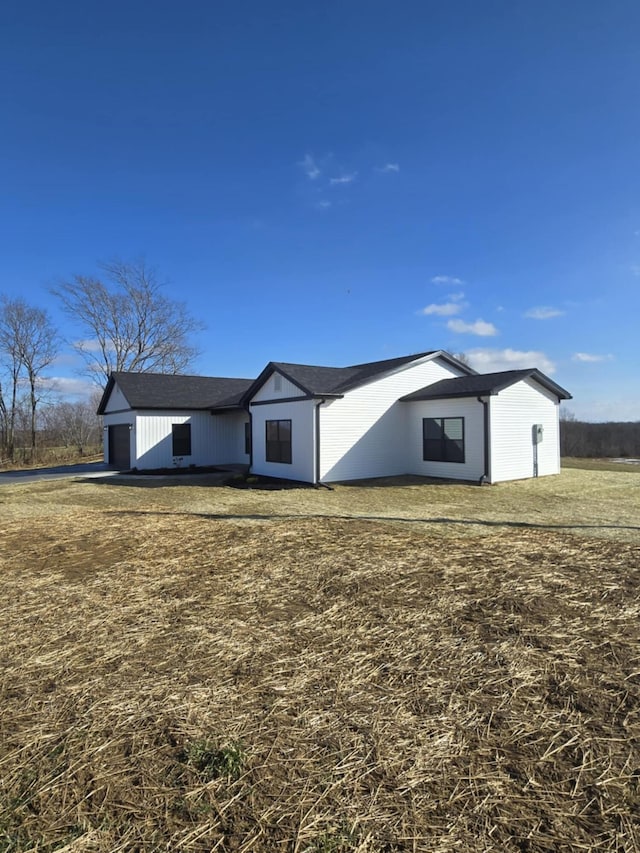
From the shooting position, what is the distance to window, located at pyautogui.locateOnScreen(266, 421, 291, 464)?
16.8 meters

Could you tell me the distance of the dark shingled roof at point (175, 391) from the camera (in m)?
20.9

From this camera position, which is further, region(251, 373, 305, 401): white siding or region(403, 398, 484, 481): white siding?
region(251, 373, 305, 401): white siding

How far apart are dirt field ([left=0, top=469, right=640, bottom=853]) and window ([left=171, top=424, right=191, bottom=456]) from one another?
574 inches

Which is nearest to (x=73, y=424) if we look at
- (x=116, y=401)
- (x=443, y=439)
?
(x=116, y=401)

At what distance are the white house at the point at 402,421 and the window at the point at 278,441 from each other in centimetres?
4

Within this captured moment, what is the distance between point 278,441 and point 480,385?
7098mm

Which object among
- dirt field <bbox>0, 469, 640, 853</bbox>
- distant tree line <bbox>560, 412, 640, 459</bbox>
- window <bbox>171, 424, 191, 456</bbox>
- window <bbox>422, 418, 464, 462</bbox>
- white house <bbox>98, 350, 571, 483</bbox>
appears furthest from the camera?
distant tree line <bbox>560, 412, 640, 459</bbox>

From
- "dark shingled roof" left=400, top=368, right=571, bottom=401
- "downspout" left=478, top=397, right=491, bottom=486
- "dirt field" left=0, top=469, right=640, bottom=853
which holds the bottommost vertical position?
"dirt field" left=0, top=469, right=640, bottom=853

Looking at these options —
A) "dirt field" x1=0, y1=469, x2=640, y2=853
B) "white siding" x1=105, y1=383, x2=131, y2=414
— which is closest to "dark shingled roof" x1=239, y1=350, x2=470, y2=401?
"white siding" x1=105, y1=383, x2=131, y2=414

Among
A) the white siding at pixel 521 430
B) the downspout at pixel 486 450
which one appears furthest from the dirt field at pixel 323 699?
the white siding at pixel 521 430

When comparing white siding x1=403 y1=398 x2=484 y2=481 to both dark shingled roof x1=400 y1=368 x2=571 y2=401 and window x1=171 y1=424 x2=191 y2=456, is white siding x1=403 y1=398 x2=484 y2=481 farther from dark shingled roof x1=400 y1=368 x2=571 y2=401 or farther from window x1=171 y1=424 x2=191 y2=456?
window x1=171 y1=424 x2=191 y2=456

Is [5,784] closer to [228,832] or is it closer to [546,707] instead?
[228,832]

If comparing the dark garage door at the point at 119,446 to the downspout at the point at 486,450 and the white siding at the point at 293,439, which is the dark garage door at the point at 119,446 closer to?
the white siding at the point at 293,439

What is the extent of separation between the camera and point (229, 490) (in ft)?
48.4
